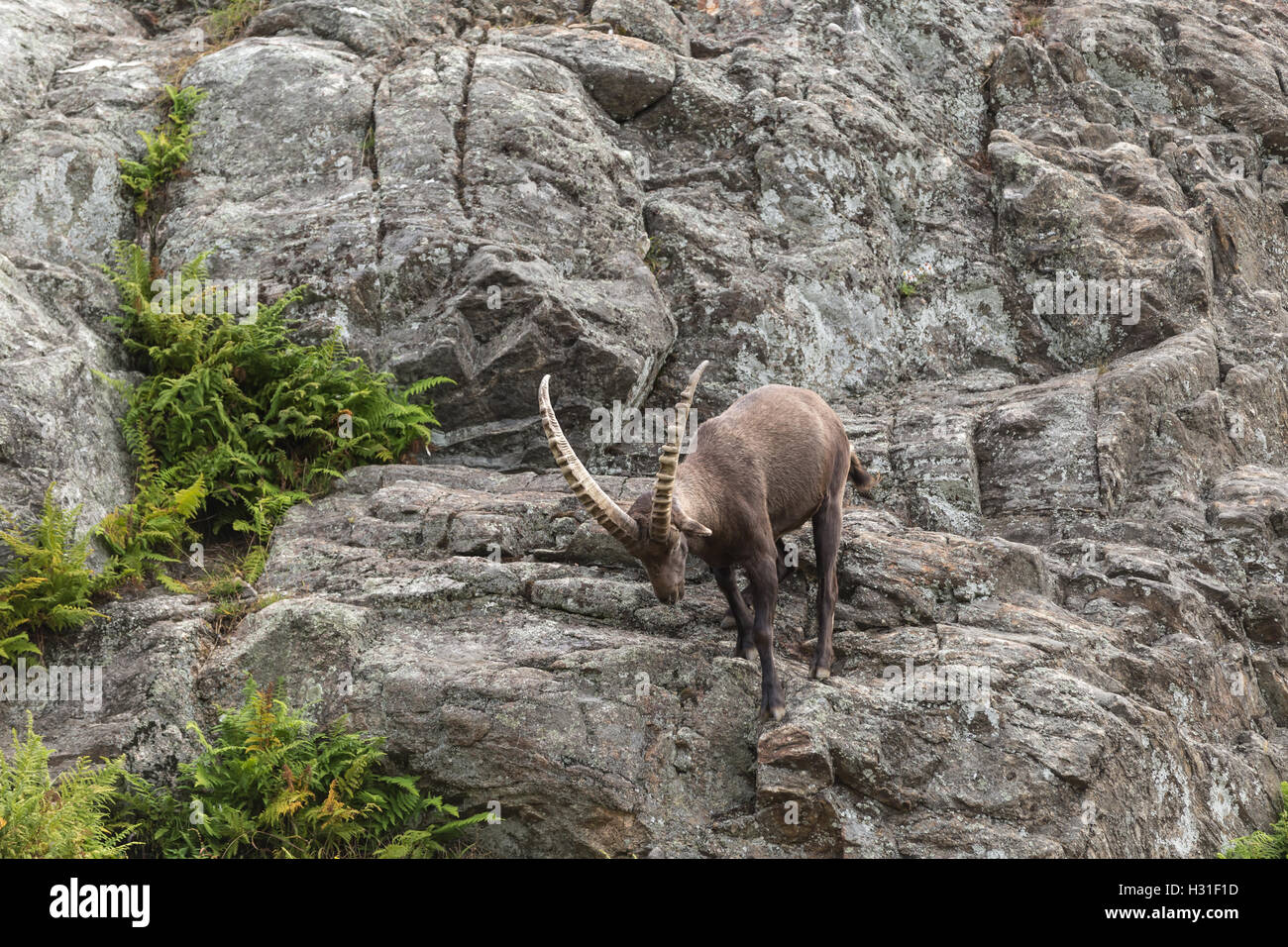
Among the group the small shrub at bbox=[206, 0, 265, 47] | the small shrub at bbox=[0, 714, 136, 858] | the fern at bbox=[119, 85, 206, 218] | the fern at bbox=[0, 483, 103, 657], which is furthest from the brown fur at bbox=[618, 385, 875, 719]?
the small shrub at bbox=[206, 0, 265, 47]

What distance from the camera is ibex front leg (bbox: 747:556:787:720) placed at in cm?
944

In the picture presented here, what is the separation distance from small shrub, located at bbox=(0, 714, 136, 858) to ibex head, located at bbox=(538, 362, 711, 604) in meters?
4.54

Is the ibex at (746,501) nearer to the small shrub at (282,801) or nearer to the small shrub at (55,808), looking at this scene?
the small shrub at (282,801)

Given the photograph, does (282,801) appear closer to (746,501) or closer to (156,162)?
(746,501)

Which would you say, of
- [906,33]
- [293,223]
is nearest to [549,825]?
[293,223]

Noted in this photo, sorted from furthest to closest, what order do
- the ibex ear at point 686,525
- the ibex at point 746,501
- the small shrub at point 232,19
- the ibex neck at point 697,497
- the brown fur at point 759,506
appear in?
the small shrub at point 232,19 → the ibex neck at point 697,497 → the brown fur at point 759,506 → the ibex ear at point 686,525 → the ibex at point 746,501

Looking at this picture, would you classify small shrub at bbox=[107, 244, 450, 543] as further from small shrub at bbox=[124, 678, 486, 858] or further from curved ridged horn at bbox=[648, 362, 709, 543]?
curved ridged horn at bbox=[648, 362, 709, 543]

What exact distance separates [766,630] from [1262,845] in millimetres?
4958

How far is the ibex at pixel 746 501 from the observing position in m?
9.12

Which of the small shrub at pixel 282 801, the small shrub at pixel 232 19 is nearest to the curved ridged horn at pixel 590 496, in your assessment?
the small shrub at pixel 282 801

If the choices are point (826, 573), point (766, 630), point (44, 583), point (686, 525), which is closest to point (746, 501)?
point (686, 525)

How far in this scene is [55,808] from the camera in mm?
8039

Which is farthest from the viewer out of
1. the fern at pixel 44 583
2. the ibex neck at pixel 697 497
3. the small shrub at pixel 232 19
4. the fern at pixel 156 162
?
the small shrub at pixel 232 19

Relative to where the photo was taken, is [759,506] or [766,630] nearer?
[766,630]
